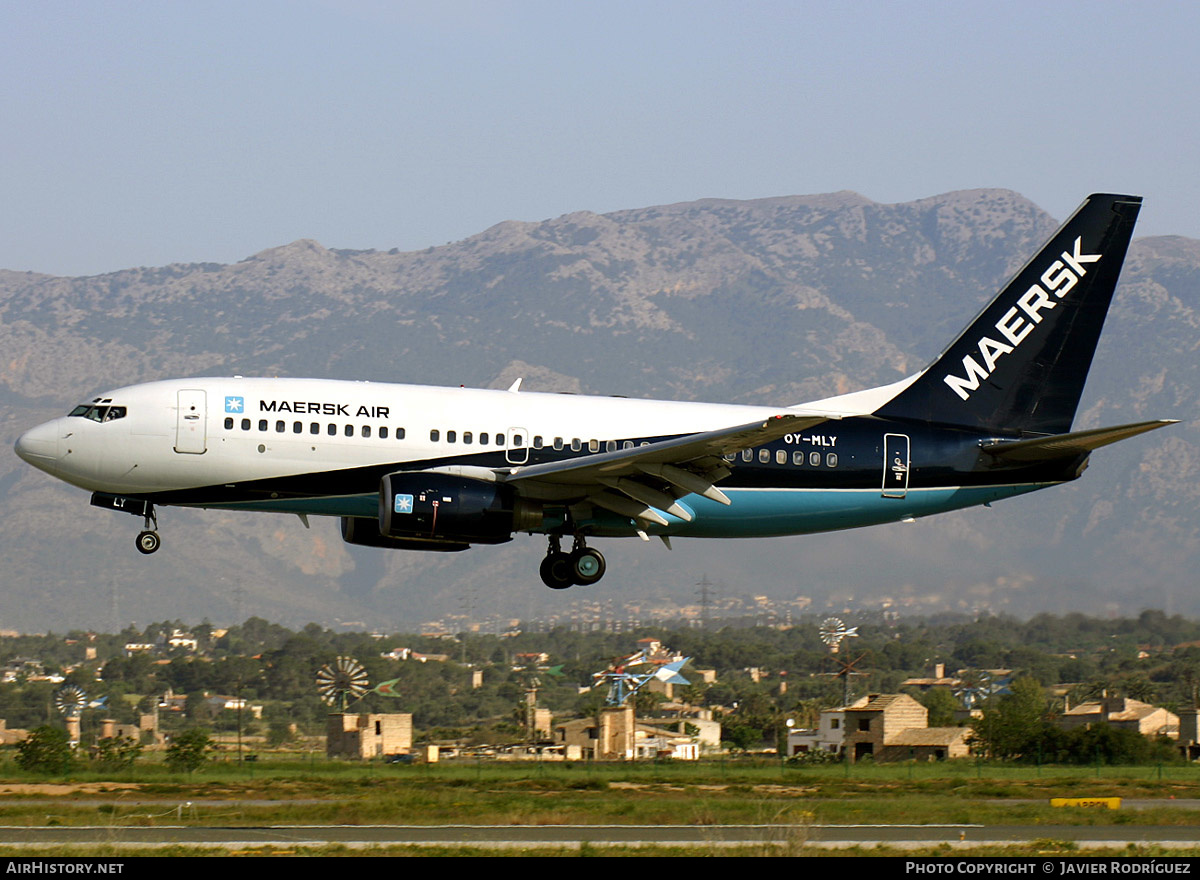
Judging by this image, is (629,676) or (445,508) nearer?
(445,508)

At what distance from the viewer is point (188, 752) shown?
6062 centimetres

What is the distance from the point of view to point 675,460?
3697 centimetres

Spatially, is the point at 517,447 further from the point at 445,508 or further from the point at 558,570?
the point at 558,570

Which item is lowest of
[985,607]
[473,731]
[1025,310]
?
[473,731]

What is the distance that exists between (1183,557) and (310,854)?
263 feet

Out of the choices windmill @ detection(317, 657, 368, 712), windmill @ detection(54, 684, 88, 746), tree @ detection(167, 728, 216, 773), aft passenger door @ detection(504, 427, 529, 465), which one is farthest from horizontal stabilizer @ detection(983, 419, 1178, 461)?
windmill @ detection(54, 684, 88, 746)

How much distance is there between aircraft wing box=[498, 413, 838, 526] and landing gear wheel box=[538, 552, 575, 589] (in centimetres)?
191

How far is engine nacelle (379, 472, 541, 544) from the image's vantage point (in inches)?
1460

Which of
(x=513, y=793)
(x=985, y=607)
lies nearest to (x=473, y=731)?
(x=985, y=607)

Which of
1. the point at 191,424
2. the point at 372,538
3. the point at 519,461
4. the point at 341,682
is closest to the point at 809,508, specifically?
the point at 519,461

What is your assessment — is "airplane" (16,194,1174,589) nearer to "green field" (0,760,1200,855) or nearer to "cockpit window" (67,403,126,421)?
"cockpit window" (67,403,126,421)

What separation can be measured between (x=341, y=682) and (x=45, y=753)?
42.1 m
